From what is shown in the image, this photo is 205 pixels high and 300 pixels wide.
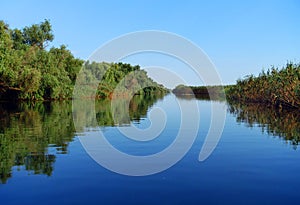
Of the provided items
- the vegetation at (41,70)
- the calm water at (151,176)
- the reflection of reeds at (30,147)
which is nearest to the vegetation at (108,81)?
the vegetation at (41,70)

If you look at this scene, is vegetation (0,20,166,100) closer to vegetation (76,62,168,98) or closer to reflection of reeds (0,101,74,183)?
vegetation (76,62,168,98)

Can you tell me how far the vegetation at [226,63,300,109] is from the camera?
106 feet

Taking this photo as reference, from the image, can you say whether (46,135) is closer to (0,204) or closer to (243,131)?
(0,204)

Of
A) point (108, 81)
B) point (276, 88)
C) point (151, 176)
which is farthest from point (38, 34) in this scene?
point (151, 176)

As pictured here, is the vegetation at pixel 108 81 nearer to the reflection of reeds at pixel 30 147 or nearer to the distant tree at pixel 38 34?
the distant tree at pixel 38 34

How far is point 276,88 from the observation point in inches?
1435

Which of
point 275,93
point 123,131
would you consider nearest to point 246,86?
point 275,93

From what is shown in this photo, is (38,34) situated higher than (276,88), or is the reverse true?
Answer: (38,34)

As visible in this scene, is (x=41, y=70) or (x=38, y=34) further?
(x=38, y=34)

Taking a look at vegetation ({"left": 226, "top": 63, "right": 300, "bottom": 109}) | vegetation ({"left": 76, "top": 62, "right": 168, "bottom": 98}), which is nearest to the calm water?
vegetation ({"left": 226, "top": 63, "right": 300, "bottom": 109})

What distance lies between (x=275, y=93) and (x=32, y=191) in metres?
34.2

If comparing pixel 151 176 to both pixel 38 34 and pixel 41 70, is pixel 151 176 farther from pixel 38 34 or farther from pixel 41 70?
pixel 38 34

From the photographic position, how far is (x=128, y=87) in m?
92.9

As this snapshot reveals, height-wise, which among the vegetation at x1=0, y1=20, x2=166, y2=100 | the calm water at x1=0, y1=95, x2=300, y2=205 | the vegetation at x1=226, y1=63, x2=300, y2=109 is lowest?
the calm water at x1=0, y1=95, x2=300, y2=205
